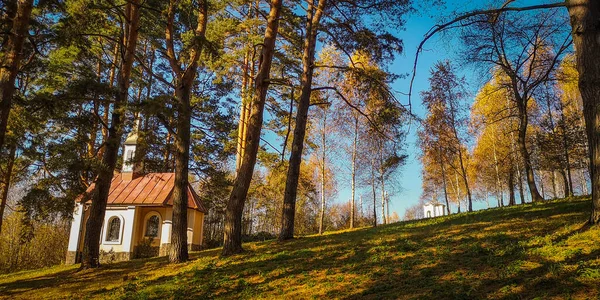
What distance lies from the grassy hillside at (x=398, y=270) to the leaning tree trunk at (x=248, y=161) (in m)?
0.58

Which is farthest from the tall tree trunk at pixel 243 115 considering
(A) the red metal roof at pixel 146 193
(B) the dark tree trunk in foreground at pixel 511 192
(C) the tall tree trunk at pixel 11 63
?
(B) the dark tree trunk in foreground at pixel 511 192

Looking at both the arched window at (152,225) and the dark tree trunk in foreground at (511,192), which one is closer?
the dark tree trunk in foreground at (511,192)

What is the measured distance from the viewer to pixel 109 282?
855cm

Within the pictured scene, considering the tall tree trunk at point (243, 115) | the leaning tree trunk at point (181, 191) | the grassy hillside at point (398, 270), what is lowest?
the grassy hillside at point (398, 270)

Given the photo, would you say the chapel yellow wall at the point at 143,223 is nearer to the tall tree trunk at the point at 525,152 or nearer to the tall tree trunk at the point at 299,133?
the tall tree trunk at the point at 299,133

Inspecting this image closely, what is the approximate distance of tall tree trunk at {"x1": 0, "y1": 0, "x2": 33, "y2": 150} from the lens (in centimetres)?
702

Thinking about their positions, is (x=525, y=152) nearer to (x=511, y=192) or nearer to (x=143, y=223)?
(x=511, y=192)

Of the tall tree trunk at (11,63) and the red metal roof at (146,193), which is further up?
the tall tree trunk at (11,63)

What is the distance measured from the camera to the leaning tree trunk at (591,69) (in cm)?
582

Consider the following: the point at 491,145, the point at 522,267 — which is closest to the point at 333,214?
the point at 491,145

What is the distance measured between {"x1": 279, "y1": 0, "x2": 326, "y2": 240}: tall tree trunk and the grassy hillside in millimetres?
1316

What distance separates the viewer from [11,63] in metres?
7.23

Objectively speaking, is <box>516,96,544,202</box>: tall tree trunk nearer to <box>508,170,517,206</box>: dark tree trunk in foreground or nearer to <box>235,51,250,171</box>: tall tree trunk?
<box>508,170,517,206</box>: dark tree trunk in foreground

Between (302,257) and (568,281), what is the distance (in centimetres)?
513
